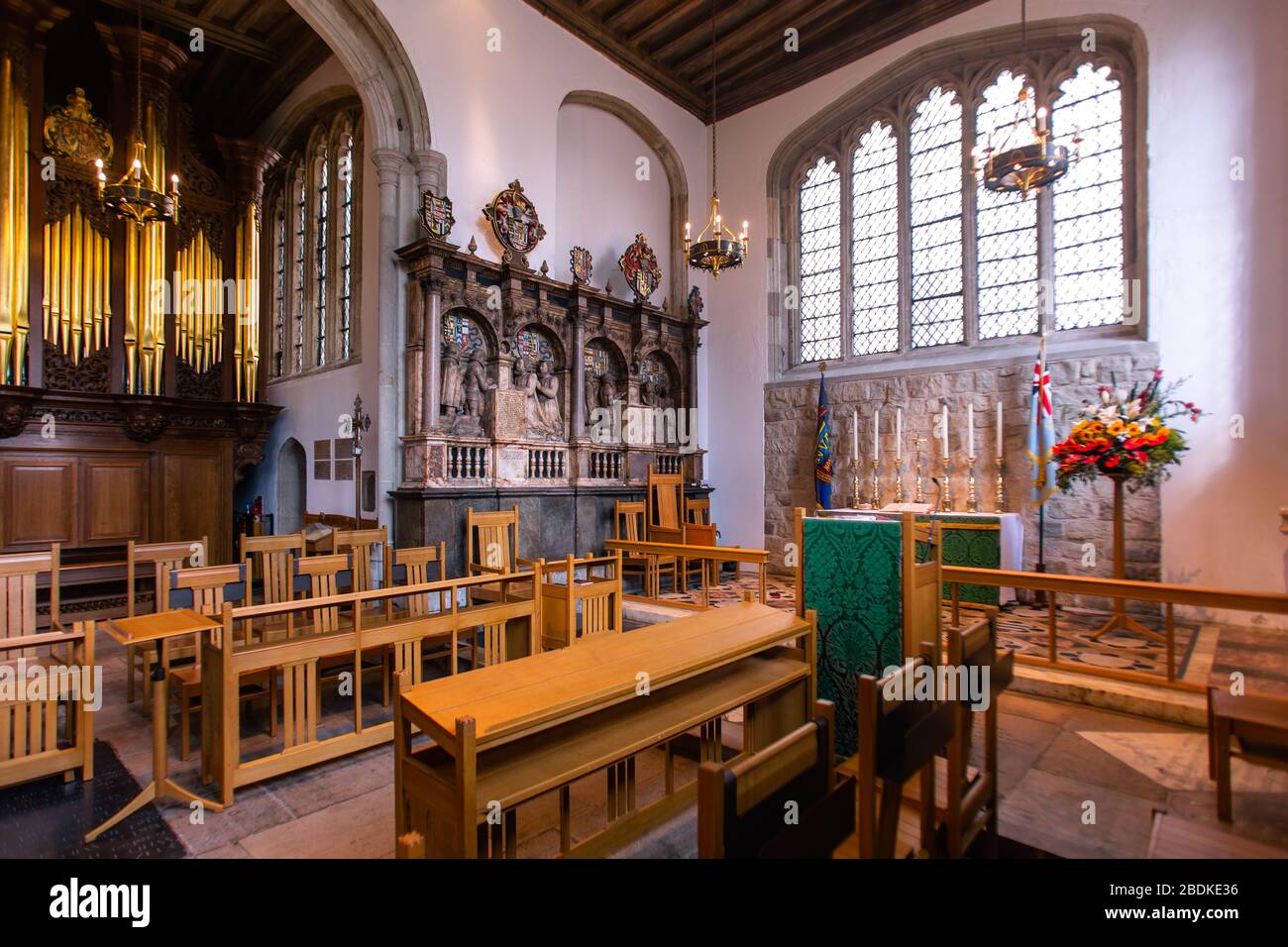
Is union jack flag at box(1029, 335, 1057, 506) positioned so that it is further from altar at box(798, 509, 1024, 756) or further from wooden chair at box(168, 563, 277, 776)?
wooden chair at box(168, 563, 277, 776)

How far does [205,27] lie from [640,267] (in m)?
5.73

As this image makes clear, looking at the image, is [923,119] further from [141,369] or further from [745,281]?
[141,369]

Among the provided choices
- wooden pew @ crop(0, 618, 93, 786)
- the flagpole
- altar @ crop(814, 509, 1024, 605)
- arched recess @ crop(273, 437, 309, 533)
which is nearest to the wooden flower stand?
altar @ crop(814, 509, 1024, 605)

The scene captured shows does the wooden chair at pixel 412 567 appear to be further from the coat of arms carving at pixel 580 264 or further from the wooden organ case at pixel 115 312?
the wooden organ case at pixel 115 312

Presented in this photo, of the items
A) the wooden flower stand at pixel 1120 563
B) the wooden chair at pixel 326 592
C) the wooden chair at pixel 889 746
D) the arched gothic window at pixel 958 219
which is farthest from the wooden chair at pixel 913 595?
the arched gothic window at pixel 958 219

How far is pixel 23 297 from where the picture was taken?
609 cm

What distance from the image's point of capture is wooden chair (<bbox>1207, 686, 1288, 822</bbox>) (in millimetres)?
2277

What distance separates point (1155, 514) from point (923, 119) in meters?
5.34

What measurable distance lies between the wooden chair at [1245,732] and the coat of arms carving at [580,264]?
651 cm

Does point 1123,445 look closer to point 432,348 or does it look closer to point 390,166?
point 432,348

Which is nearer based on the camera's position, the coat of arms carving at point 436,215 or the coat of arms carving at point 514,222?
the coat of arms carving at point 436,215

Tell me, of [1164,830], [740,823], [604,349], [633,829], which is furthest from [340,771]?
[604,349]

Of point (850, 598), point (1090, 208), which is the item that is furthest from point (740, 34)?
point (850, 598)

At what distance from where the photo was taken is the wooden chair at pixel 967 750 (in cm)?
184
